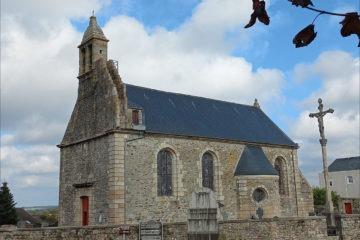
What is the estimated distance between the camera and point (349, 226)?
19688 mm

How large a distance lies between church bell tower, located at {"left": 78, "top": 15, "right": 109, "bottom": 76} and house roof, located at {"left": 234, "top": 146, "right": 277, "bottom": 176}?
10373mm

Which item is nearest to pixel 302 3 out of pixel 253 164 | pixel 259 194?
pixel 253 164

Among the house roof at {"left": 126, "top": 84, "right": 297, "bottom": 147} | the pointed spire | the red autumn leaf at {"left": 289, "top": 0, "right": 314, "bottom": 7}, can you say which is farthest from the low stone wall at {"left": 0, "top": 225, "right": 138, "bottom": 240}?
the red autumn leaf at {"left": 289, "top": 0, "right": 314, "bottom": 7}

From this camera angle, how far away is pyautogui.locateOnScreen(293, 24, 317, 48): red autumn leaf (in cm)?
274

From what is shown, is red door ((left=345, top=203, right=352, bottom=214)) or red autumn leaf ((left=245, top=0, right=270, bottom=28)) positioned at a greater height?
red autumn leaf ((left=245, top=0, right=270, bottom=28))

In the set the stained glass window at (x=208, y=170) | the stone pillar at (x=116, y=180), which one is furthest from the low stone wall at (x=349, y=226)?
the stone pillar at (x=116, y=180)

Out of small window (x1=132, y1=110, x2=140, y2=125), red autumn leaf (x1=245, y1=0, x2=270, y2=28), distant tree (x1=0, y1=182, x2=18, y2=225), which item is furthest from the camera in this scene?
distant tree (x1=0, y1=182, x2=18, y2=225)

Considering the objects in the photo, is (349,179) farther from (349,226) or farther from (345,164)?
(349,226)

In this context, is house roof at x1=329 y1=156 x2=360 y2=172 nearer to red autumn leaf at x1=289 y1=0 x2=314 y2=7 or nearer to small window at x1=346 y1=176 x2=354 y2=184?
small window at x1=346 y1=176 x2=354 y2=184

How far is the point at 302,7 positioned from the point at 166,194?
75.3 feet

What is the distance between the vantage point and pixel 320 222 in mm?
18656

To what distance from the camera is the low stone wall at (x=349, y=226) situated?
64.0ft

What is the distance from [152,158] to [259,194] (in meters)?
7.46

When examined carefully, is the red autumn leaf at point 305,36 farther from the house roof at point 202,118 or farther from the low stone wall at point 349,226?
the house roof at point 202,118
